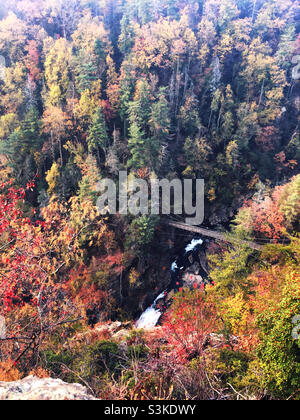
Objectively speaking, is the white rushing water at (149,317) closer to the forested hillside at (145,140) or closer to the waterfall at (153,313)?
the waterfall at (153,313)

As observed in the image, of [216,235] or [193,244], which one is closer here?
[216,235]

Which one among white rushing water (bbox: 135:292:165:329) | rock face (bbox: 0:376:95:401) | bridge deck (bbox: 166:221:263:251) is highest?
rock face (bbox: 0:376:95:401)

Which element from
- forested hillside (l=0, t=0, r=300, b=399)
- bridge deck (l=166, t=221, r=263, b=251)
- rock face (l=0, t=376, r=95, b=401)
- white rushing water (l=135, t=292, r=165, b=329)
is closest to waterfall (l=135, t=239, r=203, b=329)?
white rushing water (l=135, t=292, r=165, b=329)

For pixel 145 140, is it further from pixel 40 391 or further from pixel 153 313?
pixel 40 391

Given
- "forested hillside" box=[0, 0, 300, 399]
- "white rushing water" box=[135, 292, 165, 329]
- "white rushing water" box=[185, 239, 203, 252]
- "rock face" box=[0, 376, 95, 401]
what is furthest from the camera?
"white rushing water" box=[185, 239, 203, 252]

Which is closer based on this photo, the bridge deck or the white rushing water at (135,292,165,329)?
the bridge deck

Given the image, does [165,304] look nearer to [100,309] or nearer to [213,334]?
[100,309]

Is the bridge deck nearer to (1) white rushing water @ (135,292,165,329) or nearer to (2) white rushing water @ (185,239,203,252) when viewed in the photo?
(2) white rushing water @ (185,239,203,252)

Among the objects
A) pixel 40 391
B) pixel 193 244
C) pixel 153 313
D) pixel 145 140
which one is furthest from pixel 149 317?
pixel 40 391

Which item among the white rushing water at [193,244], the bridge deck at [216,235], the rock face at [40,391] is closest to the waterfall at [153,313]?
the white rushing water at [193,244]
